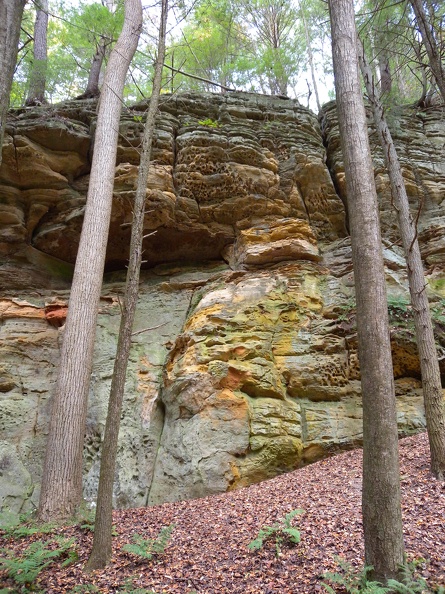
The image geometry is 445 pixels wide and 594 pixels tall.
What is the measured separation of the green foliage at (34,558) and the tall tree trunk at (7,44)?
3.83 m

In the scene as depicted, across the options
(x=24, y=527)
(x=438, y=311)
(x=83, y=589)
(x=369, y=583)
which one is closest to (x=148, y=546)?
(x=83, y=589)

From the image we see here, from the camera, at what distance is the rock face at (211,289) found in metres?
7.33

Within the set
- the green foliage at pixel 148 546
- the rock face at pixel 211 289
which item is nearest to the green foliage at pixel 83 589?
the green foliage at pixel 148 546

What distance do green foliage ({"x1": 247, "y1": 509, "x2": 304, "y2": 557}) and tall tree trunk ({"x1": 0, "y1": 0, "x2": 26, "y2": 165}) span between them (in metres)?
4.43

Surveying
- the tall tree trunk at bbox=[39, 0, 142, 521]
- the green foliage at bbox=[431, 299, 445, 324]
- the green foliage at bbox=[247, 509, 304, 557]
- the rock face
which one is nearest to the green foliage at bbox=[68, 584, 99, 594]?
the green foliage at bbox=[247, 509, 304, 557]

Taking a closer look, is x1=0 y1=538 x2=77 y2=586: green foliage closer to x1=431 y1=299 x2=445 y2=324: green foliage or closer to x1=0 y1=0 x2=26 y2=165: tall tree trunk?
x1=0 y1=0 x2=26 y2=165: tall tree trunk

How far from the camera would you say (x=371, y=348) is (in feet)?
12.3

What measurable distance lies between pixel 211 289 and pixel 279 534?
6.24m

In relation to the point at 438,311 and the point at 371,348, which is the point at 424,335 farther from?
the point at 371,348

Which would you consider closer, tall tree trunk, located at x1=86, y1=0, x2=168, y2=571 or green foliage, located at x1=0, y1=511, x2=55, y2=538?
tall tree trunk, located at x1=86, y1=0, x2=168, y2=571

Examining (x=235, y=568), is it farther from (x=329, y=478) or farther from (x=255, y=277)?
(x=255, y=277)

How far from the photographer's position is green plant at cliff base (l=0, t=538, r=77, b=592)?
389 centimetres

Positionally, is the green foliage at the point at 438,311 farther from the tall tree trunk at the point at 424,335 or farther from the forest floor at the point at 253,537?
the forest floor at the point at 253,537

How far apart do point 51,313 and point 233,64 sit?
12268 mm
